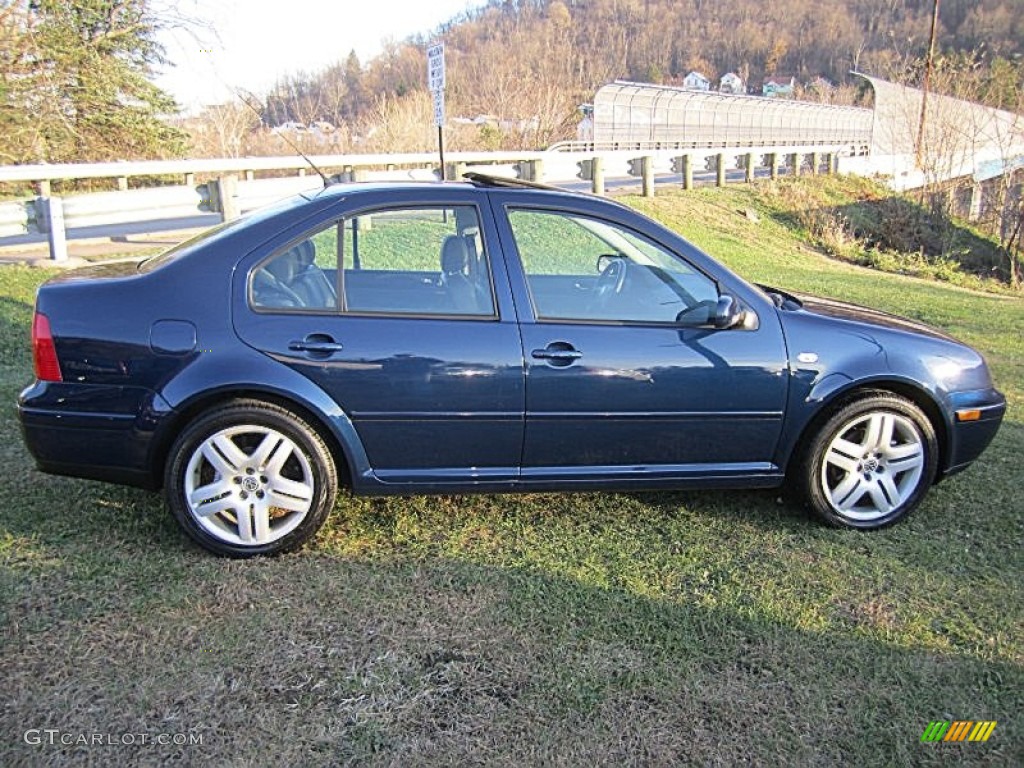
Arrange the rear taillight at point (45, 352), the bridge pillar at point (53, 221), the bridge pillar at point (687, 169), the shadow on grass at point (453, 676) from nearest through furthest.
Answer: the shadow on grass at point (453, 676) → the rear taillight at point (45, 352) → the bridge pillar at point (53, 221) → the bridge pillar at point (687, 169)

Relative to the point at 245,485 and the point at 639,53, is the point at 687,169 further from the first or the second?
the point at 639,53

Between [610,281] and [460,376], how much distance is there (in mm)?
957

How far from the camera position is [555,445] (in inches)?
133

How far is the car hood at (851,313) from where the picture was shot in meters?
3.70

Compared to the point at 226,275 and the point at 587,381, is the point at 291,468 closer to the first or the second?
the point at 226,275

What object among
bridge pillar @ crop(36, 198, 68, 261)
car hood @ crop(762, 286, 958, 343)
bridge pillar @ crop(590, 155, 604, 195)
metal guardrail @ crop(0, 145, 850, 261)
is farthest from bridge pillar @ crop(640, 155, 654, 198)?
car hood @ crop(762, 286, 958, 343)

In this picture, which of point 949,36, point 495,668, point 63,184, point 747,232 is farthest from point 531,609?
point 949,36

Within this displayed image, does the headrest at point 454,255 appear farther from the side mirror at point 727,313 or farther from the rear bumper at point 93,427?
the rear bumper at point 93,427

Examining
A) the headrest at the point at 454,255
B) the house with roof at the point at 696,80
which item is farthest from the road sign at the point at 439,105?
the house with roof at the point at 696,80

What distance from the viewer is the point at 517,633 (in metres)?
2.78

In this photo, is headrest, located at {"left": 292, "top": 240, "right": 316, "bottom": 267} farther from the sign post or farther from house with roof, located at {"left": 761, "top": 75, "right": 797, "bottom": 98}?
house with roof, located at {"left": 761, "top": 75, "right": 797, "bottom": 98}

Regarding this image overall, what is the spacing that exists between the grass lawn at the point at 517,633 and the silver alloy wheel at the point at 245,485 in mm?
149

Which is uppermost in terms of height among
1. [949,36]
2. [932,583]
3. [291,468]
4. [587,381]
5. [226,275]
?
[949,36]

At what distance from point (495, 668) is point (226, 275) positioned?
73.1 inches
